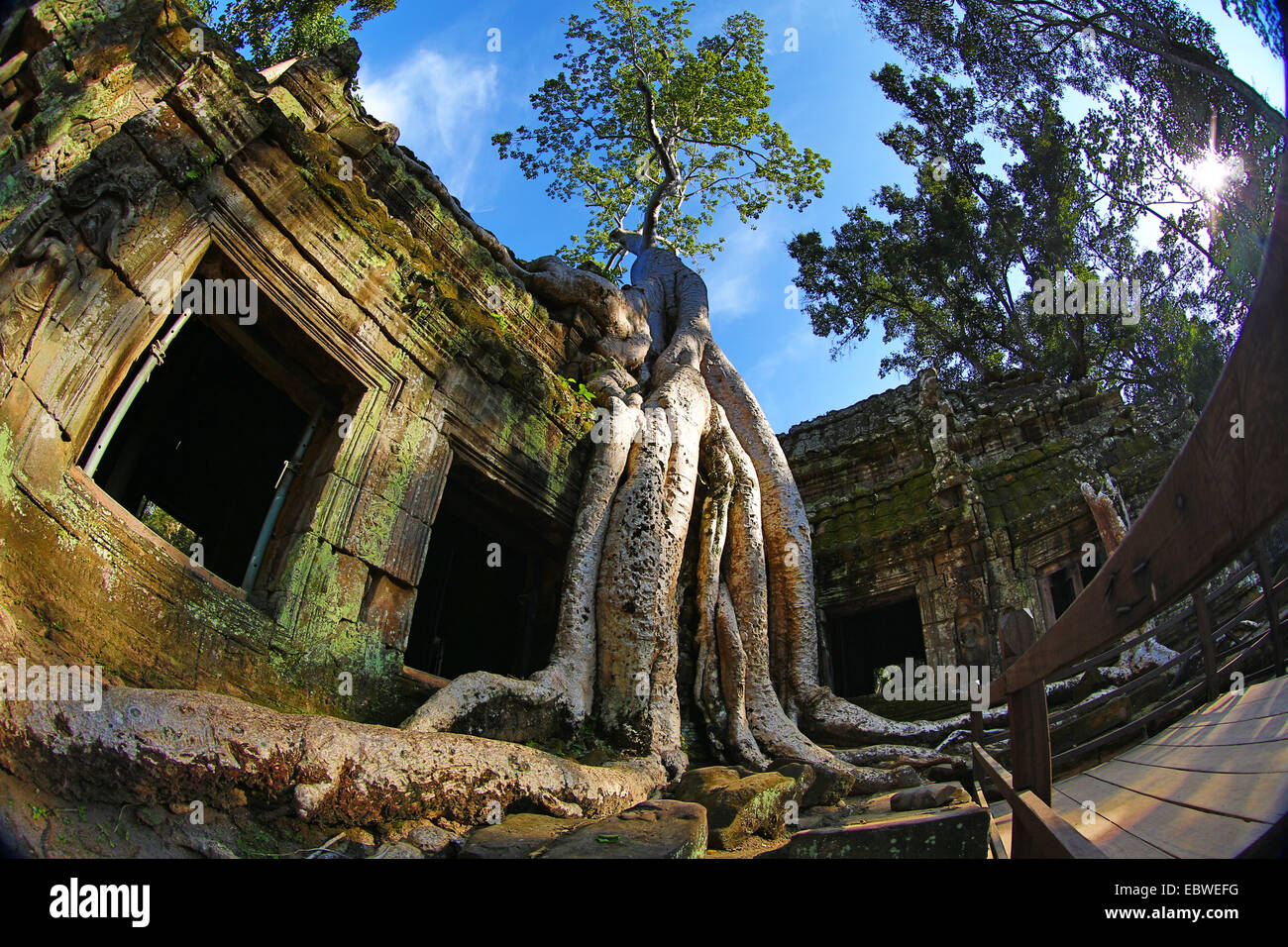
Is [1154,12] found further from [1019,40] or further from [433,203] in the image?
[433,203]

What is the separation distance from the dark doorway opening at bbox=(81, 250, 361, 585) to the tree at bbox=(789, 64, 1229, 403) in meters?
11.7

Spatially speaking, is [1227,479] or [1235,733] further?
[1235,733]

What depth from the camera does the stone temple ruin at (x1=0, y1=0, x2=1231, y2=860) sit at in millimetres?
2748

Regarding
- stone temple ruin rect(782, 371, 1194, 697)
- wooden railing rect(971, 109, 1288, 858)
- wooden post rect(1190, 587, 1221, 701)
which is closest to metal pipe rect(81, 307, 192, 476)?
wooden railing rect(971, 109, 1288, 858)

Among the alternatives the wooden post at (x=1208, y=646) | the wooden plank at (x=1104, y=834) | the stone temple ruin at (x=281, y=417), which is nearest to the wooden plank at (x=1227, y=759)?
the wooden plank at (x=1104, y=834)

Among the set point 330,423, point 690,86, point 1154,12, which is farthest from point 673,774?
point 1154,12

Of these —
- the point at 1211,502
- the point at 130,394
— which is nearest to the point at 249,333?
the point at 130,394

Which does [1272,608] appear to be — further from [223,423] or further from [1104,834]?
[223,423]

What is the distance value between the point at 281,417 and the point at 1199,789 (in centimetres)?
542

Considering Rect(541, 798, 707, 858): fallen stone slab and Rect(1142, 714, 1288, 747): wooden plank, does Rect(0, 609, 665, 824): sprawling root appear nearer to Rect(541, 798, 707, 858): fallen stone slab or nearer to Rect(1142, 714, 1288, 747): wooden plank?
Rect(541, 798, 707, 858): fallen stone slab

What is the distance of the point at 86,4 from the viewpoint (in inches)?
120

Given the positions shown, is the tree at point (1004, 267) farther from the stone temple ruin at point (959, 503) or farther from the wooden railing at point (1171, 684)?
the wooden railing at point (1171, 684)

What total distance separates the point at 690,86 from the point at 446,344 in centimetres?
834

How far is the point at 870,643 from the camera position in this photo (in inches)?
361
